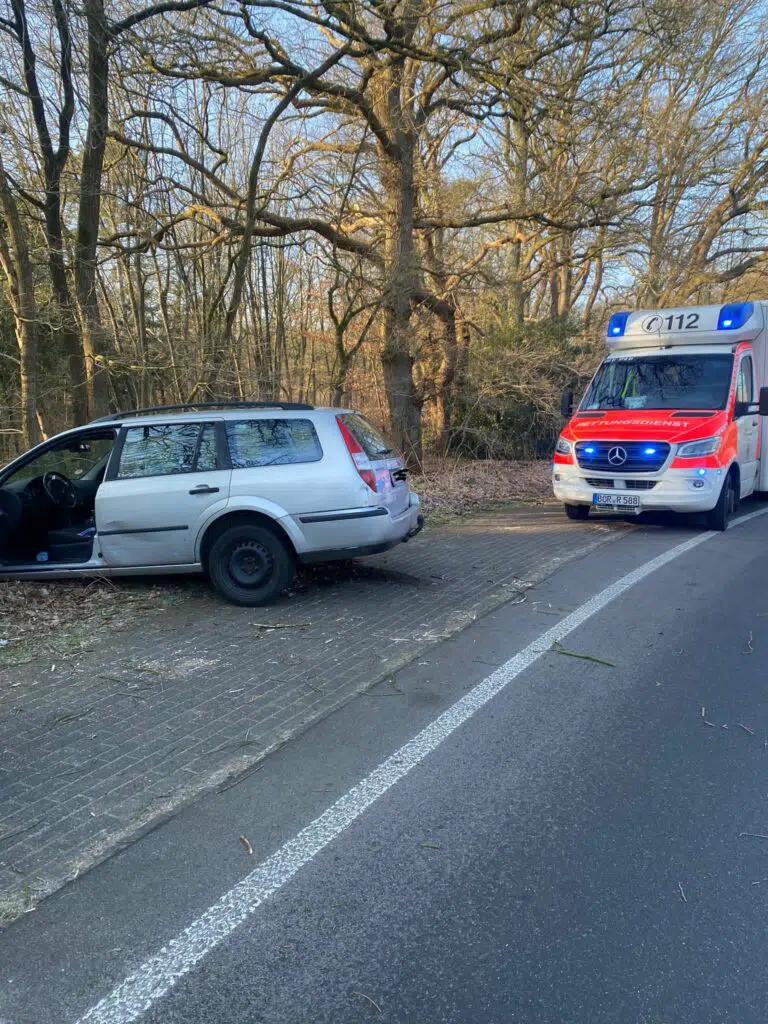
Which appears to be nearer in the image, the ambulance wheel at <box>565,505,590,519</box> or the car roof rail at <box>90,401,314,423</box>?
the car roof rail at <box>90,401,314,423</box>

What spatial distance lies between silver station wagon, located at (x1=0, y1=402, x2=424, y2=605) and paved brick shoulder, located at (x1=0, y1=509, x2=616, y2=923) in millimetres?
466

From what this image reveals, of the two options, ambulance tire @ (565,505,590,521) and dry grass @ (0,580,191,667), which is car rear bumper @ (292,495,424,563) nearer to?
dry grass @ (0,580,191,667)

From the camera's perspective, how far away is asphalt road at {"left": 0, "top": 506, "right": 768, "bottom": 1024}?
2271 mm

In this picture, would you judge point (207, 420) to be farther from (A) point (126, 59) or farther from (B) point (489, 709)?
(A) point (126, 59)

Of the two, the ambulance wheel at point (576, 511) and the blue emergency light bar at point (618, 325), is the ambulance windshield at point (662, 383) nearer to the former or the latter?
the blue emergency light bar at point (618, 325)

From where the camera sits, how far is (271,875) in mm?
2836

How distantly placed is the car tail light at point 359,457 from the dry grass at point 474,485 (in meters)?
4.59

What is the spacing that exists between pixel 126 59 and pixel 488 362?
9112mm

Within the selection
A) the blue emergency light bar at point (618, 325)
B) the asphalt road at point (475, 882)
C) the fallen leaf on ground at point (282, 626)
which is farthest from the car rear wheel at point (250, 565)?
the blue emergency light bar at point (618, 325)

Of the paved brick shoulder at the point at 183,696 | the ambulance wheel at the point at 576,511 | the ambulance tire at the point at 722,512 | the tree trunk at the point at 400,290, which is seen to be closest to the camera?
the paved brick shoulder at the point at 183,696

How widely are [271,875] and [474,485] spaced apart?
1122 centimetres

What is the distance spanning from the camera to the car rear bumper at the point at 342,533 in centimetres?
610

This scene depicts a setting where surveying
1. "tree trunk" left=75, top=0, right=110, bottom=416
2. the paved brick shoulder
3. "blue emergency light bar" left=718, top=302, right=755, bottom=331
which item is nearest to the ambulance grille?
"blue emergency light bar" left=718, top=302, right=755, bottom=331

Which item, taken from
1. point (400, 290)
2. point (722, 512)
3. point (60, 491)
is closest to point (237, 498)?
point (60, 491)
